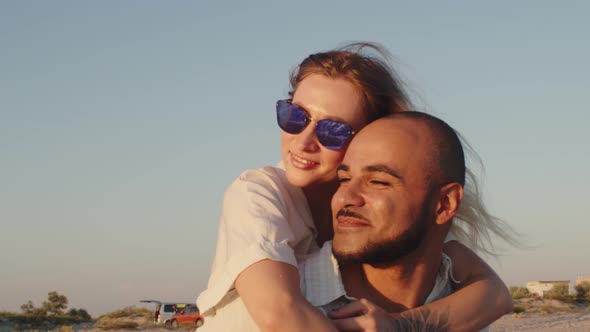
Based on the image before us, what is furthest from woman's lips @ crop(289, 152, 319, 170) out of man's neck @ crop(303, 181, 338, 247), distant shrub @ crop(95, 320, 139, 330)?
distant shrub @ crop(95, 320, 139, 330)

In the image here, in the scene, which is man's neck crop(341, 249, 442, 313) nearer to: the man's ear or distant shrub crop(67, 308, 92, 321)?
the man's ear

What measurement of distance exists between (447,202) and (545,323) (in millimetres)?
22367

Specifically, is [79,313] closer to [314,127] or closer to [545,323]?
[545,323]

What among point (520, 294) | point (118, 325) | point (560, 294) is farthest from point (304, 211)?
point (520, 294)

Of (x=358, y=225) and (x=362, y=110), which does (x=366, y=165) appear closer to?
(x=358, y=225)

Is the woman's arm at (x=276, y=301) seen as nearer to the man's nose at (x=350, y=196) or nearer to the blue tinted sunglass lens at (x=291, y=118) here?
the man's nose at (x=350, y=196)

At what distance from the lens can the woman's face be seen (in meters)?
4.26

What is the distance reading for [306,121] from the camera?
434cm

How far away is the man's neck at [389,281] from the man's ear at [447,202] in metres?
0.21

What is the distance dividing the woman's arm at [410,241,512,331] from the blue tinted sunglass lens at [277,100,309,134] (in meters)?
1.15

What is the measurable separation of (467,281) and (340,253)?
1136 millimetres

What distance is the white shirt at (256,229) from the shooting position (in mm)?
3561

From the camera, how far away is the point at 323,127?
13.9 ft

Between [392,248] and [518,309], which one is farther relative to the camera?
[518,309]
